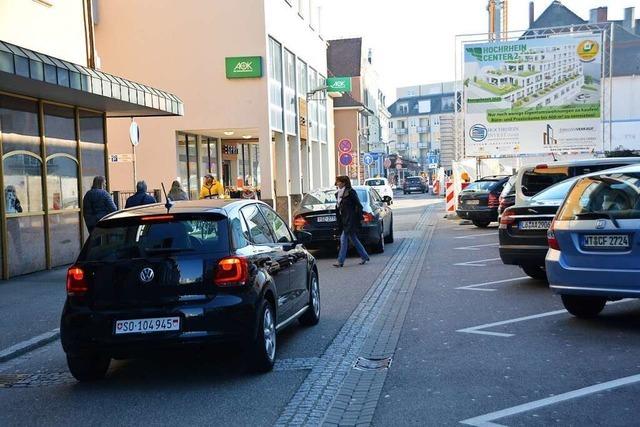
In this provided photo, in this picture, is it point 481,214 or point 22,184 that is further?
point 481,214

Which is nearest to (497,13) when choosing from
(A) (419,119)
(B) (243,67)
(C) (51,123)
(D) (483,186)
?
(D) (483,186)

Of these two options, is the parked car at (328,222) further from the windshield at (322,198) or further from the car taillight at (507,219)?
the car taillight at (507,219)

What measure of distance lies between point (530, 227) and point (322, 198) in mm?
6845

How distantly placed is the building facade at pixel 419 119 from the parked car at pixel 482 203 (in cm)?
10092

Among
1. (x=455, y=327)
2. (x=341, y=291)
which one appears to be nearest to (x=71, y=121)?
(x=341, y=291)

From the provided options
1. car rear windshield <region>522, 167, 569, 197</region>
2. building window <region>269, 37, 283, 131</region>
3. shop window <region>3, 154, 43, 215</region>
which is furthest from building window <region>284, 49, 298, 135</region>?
car rear windshield <region>522, 167, 569, 197</region>

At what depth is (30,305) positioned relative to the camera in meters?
10.5

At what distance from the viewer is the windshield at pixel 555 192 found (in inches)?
421

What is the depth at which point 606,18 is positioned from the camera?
68625 mm

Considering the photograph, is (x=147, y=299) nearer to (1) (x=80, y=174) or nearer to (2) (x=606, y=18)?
(1) (x=80, y=174)

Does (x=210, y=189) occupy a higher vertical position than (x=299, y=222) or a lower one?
higher

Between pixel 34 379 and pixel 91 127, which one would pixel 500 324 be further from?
pixel 91 127

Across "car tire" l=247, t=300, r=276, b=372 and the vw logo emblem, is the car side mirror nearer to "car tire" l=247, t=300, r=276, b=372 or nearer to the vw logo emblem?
"car tire" l=247, t=300, r=276, b=372

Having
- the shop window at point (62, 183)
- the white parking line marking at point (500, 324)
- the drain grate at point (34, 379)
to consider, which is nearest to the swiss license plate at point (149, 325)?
the drain grate at point (34, 379)
